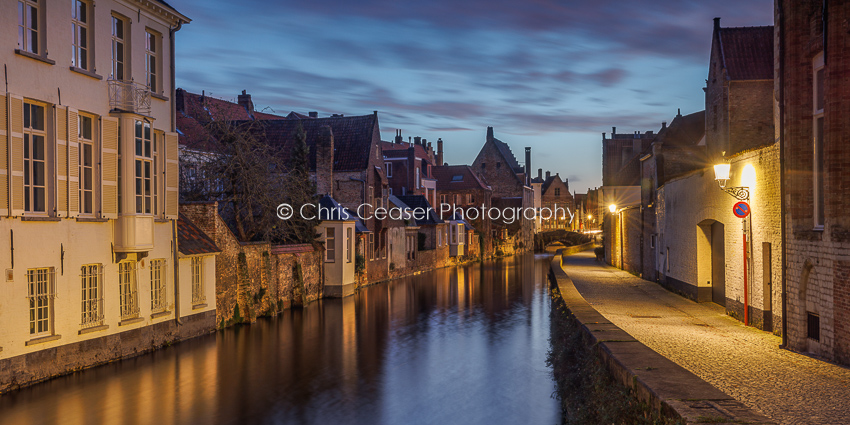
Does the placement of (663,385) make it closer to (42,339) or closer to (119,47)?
(42,339)

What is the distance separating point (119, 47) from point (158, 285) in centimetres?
543

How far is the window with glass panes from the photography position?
14094 millimetres

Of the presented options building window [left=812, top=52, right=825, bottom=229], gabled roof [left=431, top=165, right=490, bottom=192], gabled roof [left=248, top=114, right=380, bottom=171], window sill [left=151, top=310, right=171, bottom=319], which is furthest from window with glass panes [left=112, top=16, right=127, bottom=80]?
gabled roof [left=431, top=165, right=490, bottom=192]

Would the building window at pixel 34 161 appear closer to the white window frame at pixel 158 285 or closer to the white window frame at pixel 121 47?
the white window frame at pixel 121 47

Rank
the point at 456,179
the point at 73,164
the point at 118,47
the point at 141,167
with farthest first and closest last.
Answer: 1. the point at 456,179
2. the point at 141,167
3. the point at 118,47
4. the point at 73,164

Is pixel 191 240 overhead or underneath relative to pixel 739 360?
overhead

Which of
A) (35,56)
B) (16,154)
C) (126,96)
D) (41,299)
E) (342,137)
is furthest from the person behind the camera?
(342,137)

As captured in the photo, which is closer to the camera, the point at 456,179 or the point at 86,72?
the point at 86,72

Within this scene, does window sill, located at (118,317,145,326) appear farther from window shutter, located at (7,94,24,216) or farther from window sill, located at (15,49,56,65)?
window sill, located at (15,49,56,65)

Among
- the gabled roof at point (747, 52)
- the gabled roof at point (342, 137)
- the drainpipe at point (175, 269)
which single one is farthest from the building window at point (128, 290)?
the gabled roof at point (342, 137)

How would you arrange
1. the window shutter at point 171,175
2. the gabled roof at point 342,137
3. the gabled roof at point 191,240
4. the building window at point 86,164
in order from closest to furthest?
1. the building window at point 86,164
2. the window shutter at point 171,175
3. the gabled roof at point 191,240
4. the gabled roof at point 342,137

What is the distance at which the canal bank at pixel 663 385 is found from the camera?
5.80 meters

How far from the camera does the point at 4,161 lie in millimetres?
11023

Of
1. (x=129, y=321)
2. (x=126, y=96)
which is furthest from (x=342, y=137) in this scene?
(x=129, y=321)
